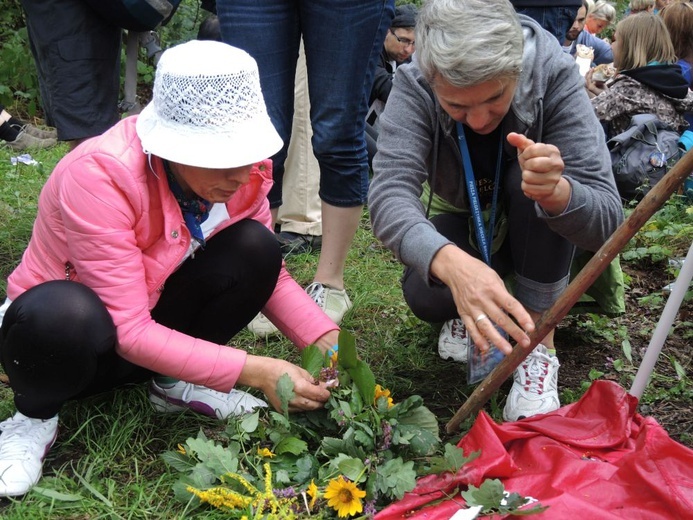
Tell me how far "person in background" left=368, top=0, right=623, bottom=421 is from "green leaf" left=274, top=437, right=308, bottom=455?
1.47 ft

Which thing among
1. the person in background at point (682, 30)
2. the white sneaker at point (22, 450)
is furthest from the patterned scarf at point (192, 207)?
the person in background at point (682, 30)

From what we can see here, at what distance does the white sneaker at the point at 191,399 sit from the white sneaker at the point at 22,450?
27 centimetres

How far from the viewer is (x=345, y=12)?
7.49ft

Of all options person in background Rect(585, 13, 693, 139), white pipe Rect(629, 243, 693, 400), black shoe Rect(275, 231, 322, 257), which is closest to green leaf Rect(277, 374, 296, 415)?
white pipe Rect(629, 243, 693, 400)

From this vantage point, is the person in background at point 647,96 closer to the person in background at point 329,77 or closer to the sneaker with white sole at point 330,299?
the person in background at point 329,77

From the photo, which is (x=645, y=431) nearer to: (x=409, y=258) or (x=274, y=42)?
(x=409, y=258)

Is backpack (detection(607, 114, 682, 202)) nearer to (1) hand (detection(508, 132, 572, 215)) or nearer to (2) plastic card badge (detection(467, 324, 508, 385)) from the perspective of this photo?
(2) plastic card badge (detection(467, 324, 508, 385))

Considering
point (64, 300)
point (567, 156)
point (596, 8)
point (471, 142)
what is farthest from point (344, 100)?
point (596, 8)

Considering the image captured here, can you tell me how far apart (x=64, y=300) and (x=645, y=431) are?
122cm

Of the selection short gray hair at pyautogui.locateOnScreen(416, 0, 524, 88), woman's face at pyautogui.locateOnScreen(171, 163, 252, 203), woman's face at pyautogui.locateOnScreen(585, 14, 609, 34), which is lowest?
woman's face at pyautogui.locateOnScreen(585, 14, 609, 34)

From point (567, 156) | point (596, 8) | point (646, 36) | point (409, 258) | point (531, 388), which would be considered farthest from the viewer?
point (596, 8)

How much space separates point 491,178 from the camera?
84.0 inches

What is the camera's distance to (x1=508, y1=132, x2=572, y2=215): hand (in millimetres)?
1576

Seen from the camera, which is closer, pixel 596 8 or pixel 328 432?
pixel 328 432
